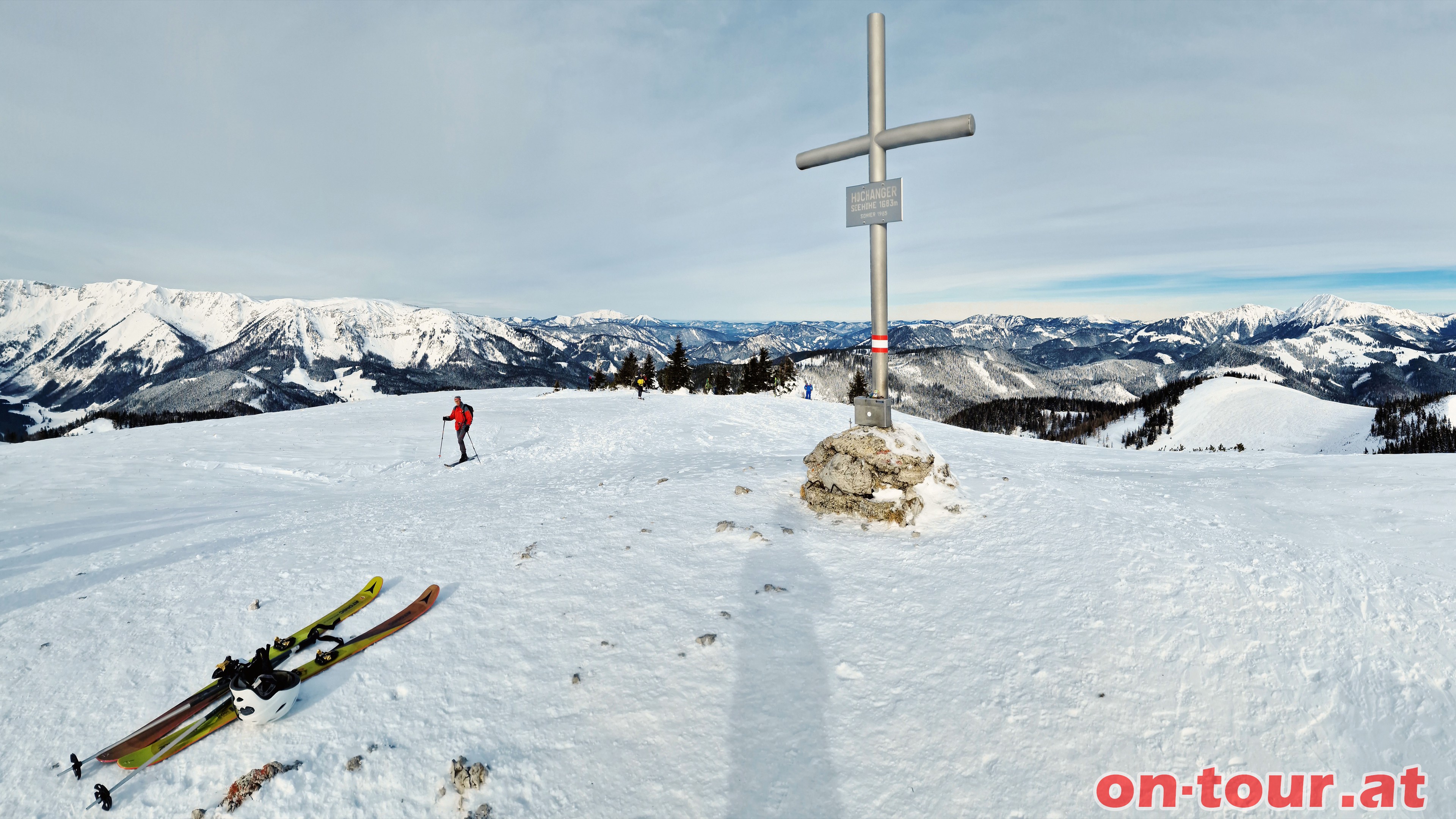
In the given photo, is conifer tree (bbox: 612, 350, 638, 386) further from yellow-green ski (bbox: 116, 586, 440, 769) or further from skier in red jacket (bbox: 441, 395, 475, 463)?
yellow-green ski (bbox: 116, 586, 440, 769)

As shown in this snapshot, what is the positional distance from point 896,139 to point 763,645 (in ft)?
26.3

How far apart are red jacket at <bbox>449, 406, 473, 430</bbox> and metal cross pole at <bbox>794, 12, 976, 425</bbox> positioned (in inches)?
491

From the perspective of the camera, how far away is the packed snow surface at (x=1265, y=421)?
86.1 metres

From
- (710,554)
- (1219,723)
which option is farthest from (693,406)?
(1219,723)

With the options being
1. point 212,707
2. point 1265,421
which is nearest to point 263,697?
point 212,707

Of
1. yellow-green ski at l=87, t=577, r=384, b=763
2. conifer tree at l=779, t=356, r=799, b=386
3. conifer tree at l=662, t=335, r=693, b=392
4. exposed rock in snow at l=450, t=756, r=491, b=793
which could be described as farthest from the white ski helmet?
conifer tree at l=779, t=356, r=799, b=386

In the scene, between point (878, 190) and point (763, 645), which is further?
point (878, 190)

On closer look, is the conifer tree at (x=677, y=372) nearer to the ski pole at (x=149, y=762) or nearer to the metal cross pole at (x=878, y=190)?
the metal cross pole at (x=878, y=190)

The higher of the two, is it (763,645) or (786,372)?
(786,372)

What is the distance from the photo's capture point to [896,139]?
8695 mm

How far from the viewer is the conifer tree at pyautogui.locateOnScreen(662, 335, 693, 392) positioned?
5666cm

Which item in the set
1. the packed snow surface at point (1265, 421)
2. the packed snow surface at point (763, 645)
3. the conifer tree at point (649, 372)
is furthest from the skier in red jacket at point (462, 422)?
the packed snow surface at point (1265, 421)

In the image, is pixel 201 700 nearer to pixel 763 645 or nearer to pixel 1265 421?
pixel 763 645

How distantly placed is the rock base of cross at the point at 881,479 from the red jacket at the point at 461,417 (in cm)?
1155
